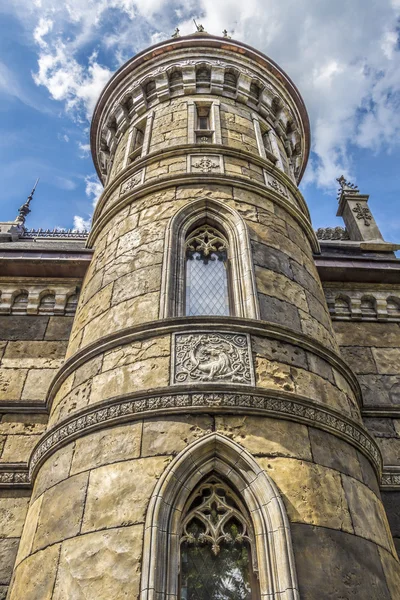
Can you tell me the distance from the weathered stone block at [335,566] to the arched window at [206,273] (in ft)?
9.72

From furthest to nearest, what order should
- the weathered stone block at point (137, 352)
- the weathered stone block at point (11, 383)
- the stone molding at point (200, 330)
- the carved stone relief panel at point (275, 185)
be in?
the carved stone relief panel at point (275, 185), the weathered stone block at point (11, 383), the stone molding at point (200, 330), the weathered stone block at point (137, 352)

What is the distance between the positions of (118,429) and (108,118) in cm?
973

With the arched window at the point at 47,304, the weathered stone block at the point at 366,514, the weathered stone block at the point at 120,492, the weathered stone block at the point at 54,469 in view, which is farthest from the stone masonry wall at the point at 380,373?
the arched window at the point at 47,304

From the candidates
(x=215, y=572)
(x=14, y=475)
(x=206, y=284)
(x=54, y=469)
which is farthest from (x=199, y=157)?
(x=215, y=572)

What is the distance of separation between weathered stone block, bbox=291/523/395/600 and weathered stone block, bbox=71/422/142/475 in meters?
1.64

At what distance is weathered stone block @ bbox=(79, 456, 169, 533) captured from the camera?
3.93m

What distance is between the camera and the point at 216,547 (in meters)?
3.93

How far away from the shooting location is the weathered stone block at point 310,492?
13.1 feet

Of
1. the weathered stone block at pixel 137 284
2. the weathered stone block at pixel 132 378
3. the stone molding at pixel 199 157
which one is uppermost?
the stone molding at pixel 199 157

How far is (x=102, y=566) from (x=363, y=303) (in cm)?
690

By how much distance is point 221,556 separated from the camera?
3973 millimetres

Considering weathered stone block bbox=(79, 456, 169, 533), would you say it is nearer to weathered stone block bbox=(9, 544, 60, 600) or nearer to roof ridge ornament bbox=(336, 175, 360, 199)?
weathered stone block bbox=(9, 544, 60, 600)

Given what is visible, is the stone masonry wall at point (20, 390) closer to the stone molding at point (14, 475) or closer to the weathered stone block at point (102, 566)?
the stone molding at point (14, 475)

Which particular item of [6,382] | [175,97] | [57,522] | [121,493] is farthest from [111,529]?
[175,97]
